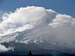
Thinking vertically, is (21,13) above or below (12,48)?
above

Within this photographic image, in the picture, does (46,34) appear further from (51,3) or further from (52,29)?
(51,3)

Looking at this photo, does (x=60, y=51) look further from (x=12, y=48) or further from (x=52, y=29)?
(x=12, y=48)

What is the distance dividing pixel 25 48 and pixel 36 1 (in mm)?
641

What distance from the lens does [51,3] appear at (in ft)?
9.12

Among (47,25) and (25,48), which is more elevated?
(47,25)

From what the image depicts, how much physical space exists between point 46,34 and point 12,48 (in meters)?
0.48

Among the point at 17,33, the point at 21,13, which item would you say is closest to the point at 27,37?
the point at 17,33

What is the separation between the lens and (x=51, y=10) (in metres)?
2.78

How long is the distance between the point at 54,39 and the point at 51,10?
1.27ft

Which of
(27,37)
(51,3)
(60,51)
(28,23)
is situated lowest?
(60,51)

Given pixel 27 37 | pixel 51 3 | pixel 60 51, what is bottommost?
pixel 60 51

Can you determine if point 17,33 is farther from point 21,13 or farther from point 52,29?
point 52,29

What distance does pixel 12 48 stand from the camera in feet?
8.98

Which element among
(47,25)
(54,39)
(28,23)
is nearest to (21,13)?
(28,23)
